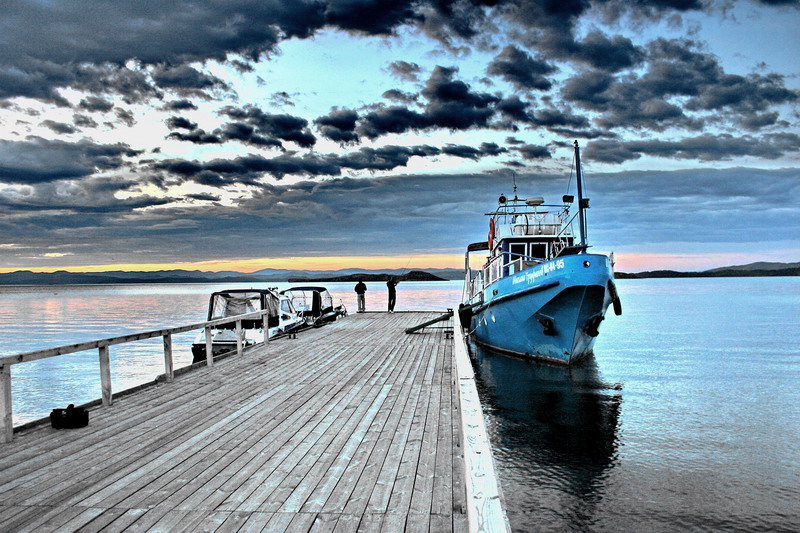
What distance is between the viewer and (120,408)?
7.04 m

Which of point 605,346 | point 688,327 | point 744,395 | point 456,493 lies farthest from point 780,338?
point 456,493

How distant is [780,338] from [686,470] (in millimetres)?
25063

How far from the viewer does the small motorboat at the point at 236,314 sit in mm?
15344

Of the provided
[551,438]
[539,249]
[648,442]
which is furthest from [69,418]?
[539,249]

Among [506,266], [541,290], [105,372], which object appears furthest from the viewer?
[506,266]

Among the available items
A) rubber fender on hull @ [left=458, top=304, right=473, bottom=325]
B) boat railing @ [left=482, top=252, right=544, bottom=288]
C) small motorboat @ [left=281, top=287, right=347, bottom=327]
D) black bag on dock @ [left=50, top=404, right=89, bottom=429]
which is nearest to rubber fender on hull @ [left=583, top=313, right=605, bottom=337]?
boat railing @ [left=482, top=252, right=544, bottom=288]

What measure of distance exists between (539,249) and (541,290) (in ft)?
15.4

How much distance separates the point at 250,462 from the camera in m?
4.90

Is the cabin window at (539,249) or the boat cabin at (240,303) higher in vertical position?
the cabin window at (539,249)

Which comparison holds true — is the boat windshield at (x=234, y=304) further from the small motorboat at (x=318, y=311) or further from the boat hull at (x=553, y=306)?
the boat hull at (x=553, y=306)

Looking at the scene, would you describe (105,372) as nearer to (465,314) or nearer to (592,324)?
(592,324)

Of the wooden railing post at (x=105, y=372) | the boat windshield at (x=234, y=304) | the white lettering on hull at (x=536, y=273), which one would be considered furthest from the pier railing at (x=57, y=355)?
the white lettering on hull at (x=536, y=273)

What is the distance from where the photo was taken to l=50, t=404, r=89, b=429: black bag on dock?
6.01 m

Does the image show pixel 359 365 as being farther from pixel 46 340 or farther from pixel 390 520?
pixel 46 340
